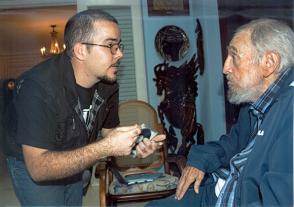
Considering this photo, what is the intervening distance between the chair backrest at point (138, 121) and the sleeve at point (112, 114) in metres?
0.48

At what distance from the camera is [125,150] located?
1.12m

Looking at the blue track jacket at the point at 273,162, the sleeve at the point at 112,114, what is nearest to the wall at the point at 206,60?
the sleeve at the point at 112,114

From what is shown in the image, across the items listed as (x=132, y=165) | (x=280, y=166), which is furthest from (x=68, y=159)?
(x=132, y=165)

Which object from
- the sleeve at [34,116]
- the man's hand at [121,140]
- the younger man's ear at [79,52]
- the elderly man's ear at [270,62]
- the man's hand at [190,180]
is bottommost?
the man's hand at [190,180]

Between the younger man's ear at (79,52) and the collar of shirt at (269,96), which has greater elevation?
the younger man's ear at (79,52)

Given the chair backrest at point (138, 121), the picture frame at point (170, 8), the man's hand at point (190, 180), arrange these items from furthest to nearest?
the picture frame at point (170, 8) → the chair backrest at point (138, 121) → the man's hand at point (190, 180)

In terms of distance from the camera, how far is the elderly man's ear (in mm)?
1210

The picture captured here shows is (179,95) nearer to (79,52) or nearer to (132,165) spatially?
(132,165)

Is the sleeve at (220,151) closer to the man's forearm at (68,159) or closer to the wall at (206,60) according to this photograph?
the man's forearm at (68,159)

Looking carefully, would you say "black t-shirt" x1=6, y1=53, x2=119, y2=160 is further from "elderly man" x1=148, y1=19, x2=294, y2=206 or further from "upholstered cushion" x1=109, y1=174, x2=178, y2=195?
"upholstered cushion" x1=109, y1=174, x2=178, y2=195

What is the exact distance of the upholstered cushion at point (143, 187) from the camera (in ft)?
6.42

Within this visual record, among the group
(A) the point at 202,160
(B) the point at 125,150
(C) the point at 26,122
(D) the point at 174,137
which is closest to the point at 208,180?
(A) the point at 202,160

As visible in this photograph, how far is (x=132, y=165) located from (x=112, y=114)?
729 mm

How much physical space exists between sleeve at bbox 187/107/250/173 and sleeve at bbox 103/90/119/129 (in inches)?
13.1
